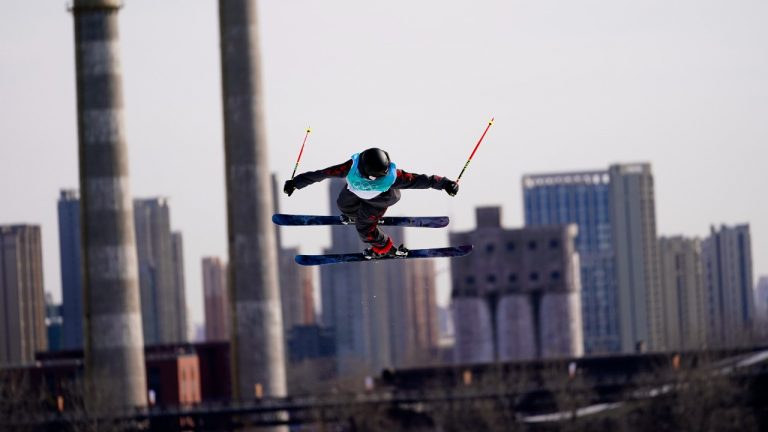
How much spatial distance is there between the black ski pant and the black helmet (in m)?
1.30

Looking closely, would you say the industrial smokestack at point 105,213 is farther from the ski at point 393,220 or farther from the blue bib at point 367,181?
the blue bib at point 367,181

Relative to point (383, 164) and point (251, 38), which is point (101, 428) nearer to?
point (251, 38)

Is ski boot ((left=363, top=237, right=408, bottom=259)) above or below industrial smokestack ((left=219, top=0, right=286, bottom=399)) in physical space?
below

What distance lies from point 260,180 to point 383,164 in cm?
9591

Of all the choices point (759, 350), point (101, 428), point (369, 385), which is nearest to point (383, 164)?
point (101, 428)

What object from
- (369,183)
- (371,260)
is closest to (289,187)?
(369,183)

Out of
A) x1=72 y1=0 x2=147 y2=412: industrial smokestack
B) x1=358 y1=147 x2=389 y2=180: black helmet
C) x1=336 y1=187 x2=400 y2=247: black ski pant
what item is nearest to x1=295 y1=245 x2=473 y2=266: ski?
x1=336 y1=187 x2=400 y2=247: black ski pant

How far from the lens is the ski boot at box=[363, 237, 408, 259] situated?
41844 mm

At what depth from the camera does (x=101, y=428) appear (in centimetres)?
12700

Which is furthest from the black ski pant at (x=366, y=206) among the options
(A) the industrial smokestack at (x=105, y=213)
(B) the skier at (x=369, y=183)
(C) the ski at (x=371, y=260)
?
(A) the industrial smokestack at (x=105, y=213)

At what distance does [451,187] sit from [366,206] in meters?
1.81

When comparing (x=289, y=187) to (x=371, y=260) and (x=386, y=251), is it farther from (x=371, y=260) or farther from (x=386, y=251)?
(x=371, y=260)

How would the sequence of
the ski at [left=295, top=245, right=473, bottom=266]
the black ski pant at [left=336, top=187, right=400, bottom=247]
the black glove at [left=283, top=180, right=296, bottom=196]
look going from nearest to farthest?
the black glove at [left=283, top=180, right=296, bottom=196] < the black ski pant at [left=336, top=187, right=400, bottom=247] < the ski at [left=295, top=245, right=473, bottom=266]

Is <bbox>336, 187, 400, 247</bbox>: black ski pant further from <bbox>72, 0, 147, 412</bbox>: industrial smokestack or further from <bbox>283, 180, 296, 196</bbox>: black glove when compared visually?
<bbox>72, 0, 147, 412</bbox>: industrial smokestack
